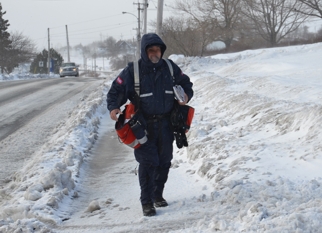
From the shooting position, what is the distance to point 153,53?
4574mm

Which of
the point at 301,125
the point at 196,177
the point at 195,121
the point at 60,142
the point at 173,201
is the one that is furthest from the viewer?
the point at 195,121

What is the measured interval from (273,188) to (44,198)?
2.40 m

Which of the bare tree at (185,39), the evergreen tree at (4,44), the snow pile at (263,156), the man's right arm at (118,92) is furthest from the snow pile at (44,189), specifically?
the evergreen tree at (4,44)

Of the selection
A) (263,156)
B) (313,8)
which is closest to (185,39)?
(313,8)

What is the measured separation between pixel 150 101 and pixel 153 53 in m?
0.48

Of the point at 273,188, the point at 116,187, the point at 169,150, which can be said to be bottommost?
the point at 116,187

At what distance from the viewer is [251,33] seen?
44062mm

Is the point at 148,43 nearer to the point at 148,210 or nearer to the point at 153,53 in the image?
Answer: the point at 153,53

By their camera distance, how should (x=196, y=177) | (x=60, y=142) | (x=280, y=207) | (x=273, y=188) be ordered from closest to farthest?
(x=280, y=207) < (x=273, y=188) < (x=196, y=177) < (x=60, y=142)

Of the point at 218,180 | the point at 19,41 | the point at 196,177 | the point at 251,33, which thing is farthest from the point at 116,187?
the point at 19,41

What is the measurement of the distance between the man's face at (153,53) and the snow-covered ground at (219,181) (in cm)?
147

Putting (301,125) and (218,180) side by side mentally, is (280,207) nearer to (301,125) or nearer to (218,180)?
(218,180)

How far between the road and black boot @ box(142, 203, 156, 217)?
2.88 m

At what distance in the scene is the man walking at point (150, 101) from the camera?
4547mm
